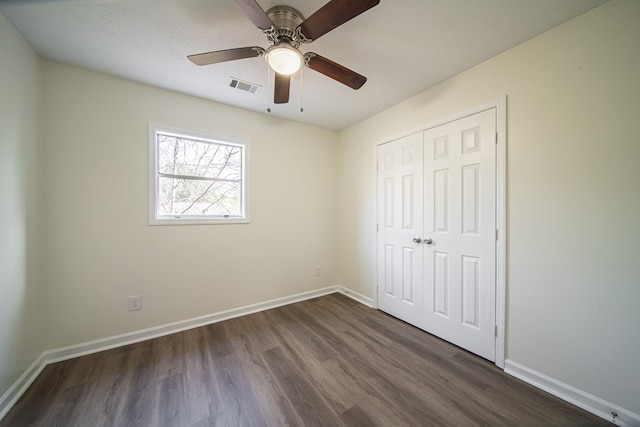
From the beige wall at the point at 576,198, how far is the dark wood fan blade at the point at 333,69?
1.15 meters

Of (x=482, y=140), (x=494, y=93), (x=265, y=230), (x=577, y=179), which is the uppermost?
(x=494, y=93)

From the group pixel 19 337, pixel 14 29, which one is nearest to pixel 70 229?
pixel 19 337

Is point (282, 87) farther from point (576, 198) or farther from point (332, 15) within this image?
point (576, 198)

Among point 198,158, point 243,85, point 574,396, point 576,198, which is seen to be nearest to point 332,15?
point 243,85

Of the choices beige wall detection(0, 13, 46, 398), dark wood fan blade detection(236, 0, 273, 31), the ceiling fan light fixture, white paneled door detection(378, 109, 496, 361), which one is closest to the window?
beige wall detection(0, 13, 46, 398)

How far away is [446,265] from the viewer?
2.12 m

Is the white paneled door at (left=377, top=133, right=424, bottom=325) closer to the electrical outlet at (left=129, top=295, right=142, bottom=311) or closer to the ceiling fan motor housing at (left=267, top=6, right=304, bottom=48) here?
→ the ceiling fan motor housing at (left=267, top=6, right=304, bottom=48)

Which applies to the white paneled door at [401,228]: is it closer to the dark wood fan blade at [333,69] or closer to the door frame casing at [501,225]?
the door frame casing at [501,225]

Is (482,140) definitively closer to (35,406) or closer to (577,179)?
(577,179)

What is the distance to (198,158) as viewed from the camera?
250 cm

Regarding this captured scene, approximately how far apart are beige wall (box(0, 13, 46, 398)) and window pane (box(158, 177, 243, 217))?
2.75ft

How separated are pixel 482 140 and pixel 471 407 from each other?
6.46ft

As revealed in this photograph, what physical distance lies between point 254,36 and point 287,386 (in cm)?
255

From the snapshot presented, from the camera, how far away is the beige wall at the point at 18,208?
54.7 inches
